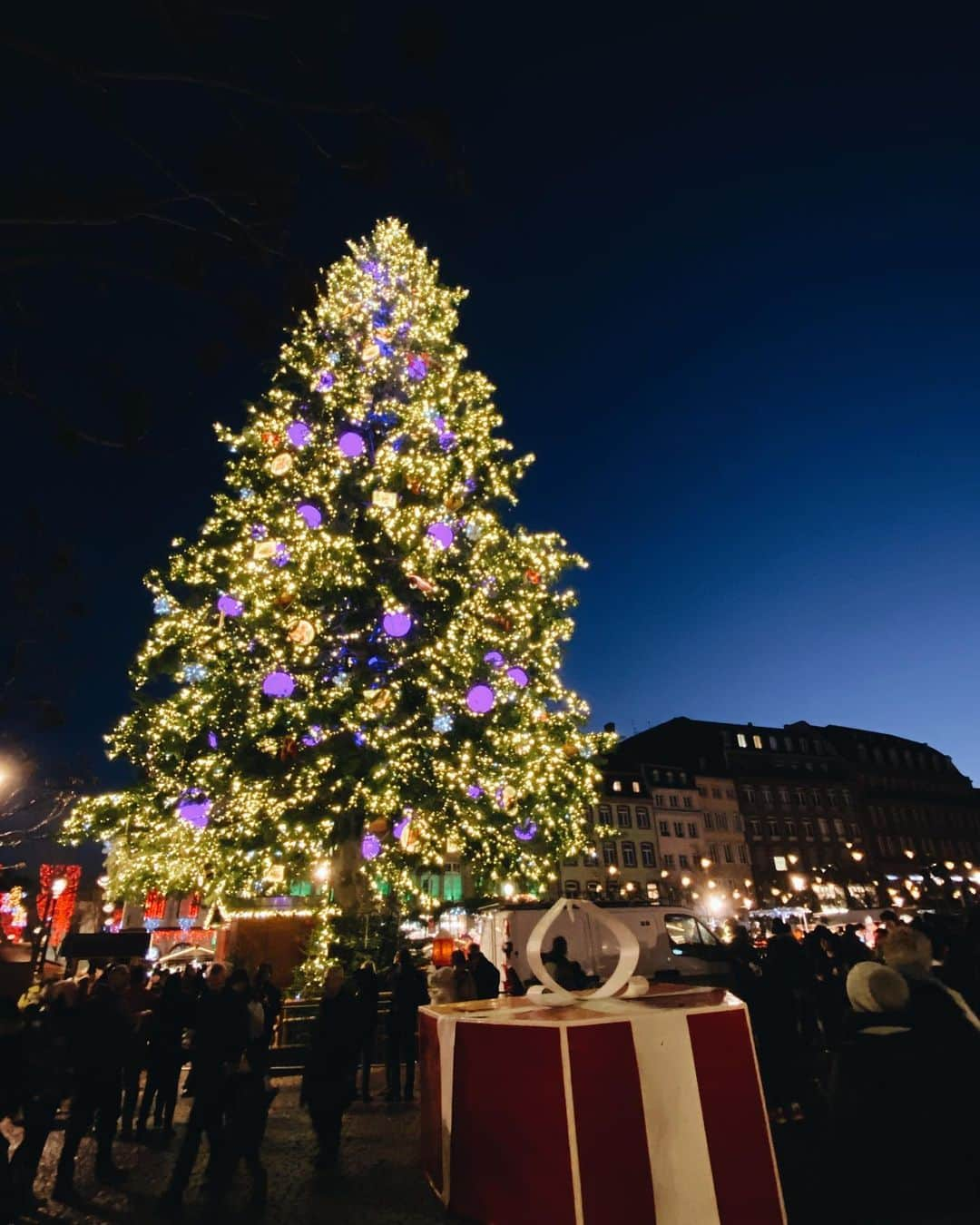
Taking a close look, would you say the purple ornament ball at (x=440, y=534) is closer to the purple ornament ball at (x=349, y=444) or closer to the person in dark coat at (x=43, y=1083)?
the purple ornament ball at (x=349, y=444)

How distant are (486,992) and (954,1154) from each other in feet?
27.8

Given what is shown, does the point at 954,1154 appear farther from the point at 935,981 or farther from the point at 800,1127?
the point at 800,1127

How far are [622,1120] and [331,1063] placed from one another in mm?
3975

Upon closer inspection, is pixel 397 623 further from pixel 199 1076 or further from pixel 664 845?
pixel 664 845

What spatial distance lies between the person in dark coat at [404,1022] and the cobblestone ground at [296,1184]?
4.87 feet

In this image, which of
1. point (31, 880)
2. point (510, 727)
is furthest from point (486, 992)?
point (31, 880)

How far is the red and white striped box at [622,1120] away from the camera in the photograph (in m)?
3.72

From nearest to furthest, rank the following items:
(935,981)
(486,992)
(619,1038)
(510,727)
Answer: (935,981)
(619,1038)
(486,992)
(510,727)

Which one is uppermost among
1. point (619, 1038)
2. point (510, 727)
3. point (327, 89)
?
point (327, 89)

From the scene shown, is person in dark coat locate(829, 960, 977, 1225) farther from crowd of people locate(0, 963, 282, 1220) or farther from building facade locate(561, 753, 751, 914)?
building facade locate(561, 753, 751, 914)

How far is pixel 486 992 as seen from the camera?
1050 cm

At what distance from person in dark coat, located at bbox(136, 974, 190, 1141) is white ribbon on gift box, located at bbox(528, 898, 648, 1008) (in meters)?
5.71

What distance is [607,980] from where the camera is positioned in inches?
186

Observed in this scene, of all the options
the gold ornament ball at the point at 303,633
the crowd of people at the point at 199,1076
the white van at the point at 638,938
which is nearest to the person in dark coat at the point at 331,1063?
the crowd of people at the point at 199,1076
